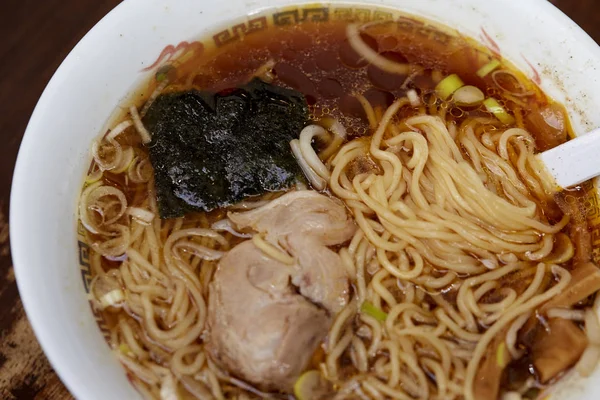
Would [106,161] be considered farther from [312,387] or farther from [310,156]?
[312,387]

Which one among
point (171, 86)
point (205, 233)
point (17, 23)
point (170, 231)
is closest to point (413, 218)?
point (205, 233)

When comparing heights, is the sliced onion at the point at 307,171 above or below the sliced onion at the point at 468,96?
below

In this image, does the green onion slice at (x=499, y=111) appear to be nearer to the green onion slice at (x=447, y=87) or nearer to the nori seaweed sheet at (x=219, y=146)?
the green onion slice at (x=447, y=87)

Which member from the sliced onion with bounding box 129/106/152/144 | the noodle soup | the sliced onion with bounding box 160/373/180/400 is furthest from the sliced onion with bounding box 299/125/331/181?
the sliced onion with bounding box 160/373/180/400

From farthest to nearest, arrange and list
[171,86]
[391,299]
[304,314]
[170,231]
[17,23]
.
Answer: [17,23] → [171,86] → [170,231] → [391,299] → [304,314]

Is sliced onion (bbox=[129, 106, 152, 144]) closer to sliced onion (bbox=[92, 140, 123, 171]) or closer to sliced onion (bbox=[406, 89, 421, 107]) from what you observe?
sliced onion (bbox=[92, 140, 123, 171])

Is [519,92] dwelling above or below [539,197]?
above

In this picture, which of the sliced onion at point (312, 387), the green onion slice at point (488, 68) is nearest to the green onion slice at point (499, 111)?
the green onion slice at point (488, 68)

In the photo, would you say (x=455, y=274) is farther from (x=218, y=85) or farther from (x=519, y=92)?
(x=218, y=85)
